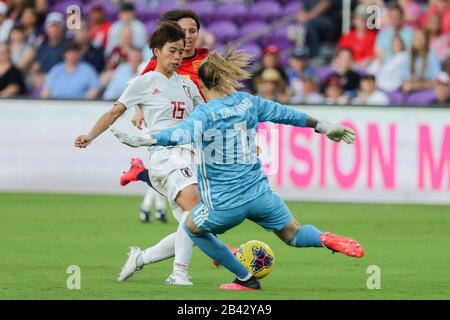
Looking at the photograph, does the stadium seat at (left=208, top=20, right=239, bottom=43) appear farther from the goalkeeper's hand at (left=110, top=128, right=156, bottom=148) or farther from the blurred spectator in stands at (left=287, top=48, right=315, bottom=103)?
the goalkeeper's hand at (left=110, top=128, right=156, bottom=148)

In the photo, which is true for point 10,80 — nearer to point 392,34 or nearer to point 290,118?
point 392,34

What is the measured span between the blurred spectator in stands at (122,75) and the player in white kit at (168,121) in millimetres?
9726

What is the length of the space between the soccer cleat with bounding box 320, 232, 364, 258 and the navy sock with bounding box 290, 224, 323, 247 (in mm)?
59

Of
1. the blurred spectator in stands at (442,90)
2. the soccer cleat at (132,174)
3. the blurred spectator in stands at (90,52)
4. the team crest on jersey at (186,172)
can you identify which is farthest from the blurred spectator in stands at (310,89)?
the team crest on jersey at (186,172)

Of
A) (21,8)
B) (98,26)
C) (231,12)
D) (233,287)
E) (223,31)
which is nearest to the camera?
(233,287)

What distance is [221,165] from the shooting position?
9.27m

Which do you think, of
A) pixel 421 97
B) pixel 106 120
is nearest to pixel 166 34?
pixel 106 120

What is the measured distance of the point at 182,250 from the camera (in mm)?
10094

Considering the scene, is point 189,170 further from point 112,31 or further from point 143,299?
point 112,31

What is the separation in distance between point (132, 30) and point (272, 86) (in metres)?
3.62

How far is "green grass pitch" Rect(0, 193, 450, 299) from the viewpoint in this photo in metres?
9.65

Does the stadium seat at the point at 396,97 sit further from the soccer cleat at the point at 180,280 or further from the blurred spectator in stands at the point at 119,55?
the soccer cleat at the point at 180,280

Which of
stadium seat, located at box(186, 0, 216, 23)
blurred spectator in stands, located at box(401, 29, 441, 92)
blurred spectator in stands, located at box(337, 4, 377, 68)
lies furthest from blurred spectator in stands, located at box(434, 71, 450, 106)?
stadium seat, located at box(186, 0, 216, 23)

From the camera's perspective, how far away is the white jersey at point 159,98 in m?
10.2
